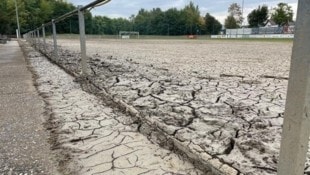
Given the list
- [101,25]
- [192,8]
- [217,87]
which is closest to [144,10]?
[192,8]

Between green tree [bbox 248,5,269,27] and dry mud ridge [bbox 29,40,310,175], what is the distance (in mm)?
64392

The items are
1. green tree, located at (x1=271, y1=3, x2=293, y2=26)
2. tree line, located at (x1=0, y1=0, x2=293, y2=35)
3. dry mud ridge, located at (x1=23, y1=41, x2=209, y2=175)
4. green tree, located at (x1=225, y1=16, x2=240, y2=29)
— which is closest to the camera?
dry mud ridge, located at (x1=23, y1=41, x2=209, y2=175)

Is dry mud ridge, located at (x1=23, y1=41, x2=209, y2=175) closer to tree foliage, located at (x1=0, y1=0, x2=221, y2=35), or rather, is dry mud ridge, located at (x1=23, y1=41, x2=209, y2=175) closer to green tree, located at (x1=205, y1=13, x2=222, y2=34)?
tree foliage, located at (x1=0, y1=0, x2=221, y2=35)

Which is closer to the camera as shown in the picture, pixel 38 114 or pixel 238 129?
pixel 238 129

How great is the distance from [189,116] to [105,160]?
1.04 meters

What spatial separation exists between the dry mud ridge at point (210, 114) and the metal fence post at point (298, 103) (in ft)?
1.88

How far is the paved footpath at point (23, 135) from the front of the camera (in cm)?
179

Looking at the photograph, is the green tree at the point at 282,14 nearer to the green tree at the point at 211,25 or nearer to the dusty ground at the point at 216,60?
the green tree at the point at 211,25

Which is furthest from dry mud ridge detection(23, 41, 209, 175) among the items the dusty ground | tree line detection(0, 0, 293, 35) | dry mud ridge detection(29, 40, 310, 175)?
tree line detection(0, 0, 293, 35)

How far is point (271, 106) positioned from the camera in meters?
2.93

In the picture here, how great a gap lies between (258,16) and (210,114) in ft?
221

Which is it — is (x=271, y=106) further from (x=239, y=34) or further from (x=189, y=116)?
(x=239, y=34)

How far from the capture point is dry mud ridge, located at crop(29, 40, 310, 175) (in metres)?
1.83

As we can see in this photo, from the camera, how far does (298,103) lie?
3.39 ft
